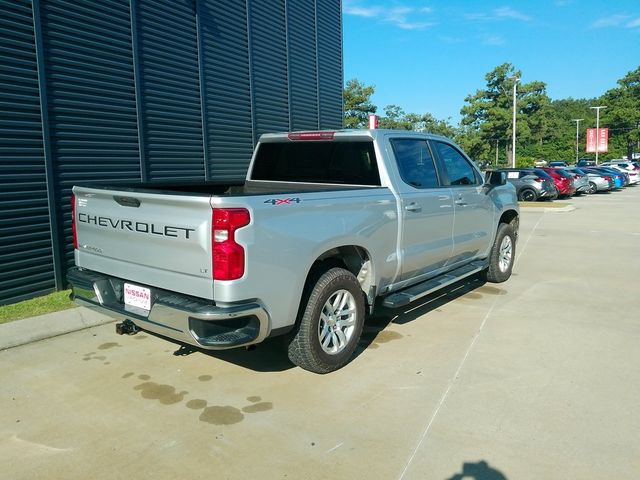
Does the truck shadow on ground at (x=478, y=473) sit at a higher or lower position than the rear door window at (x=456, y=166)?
lower

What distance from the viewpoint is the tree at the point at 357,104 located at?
145 feet

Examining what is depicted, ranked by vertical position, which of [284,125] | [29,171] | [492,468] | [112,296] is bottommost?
[492,468]

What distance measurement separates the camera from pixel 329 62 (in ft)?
42.3

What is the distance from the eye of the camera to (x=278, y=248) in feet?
12.0

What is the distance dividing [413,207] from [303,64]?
772cm

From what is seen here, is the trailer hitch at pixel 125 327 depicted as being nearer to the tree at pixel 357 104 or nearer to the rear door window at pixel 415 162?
the rear door window at pixel 415 162

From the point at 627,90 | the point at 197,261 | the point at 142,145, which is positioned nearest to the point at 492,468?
the point at 197,261

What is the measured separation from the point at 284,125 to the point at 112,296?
7.64m

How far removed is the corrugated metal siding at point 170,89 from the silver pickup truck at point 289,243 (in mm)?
2786

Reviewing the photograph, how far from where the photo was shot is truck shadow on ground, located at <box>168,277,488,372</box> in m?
4.63

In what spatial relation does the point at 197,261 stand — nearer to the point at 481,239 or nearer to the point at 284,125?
the point at 481,239

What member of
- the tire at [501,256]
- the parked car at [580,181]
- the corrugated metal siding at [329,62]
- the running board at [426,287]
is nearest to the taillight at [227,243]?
the running board at [426,287]

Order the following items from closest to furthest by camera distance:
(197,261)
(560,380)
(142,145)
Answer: (197,261) < (560,380) < (142,145)

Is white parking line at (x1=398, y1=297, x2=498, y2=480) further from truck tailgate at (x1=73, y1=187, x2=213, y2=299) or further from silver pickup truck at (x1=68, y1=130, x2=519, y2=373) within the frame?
truck tailgate at (x1=73, y1=187, x2=213, y2=299)
